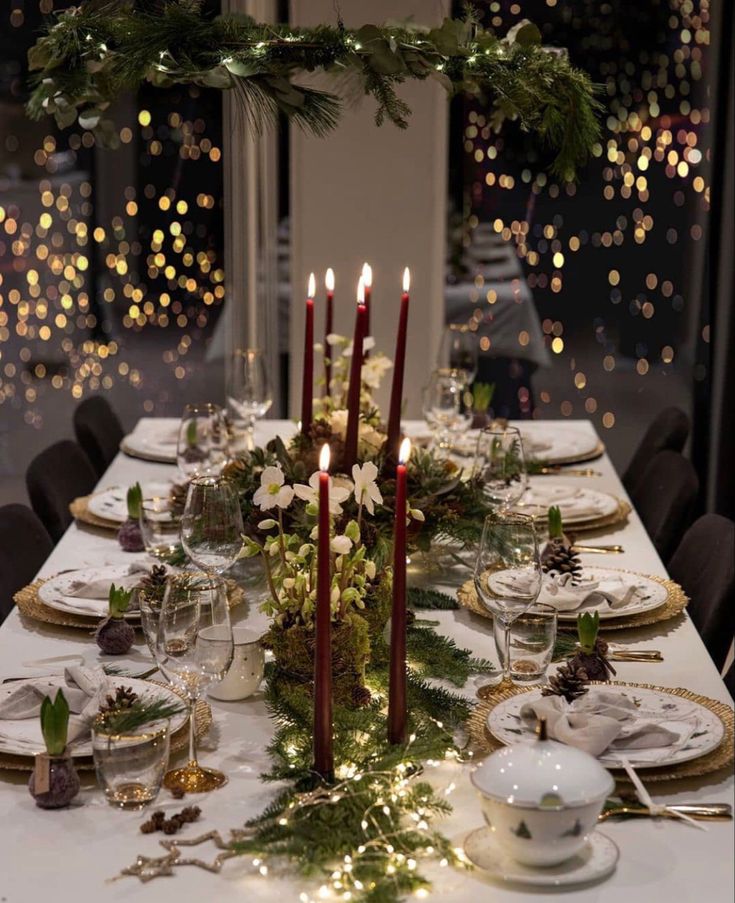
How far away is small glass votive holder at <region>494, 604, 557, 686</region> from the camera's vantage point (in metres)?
1.67

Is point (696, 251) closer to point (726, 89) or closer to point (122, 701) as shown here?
point (726, 89)

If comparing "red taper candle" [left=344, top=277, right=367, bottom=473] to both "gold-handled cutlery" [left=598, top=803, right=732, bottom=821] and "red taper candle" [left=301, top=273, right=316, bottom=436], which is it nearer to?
"red taper candle" [left=301, top=273, right=316, bottom=436]

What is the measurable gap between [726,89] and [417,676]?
3016 mm

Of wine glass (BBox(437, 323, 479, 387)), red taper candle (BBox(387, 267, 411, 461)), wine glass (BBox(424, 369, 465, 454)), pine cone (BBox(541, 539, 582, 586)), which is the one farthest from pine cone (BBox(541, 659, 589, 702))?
wine glass (BBox(437, 323, 479, 387))

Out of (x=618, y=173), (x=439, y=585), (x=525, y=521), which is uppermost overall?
(x=618, y=173)

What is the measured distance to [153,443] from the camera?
3334 millimetres

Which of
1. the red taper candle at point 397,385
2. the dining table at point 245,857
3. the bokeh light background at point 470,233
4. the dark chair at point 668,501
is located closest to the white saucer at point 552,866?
the dining table at point 245,857

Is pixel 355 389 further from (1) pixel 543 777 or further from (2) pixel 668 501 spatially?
(2) pixel 668 501

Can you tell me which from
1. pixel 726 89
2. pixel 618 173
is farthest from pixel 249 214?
pixel 726 89

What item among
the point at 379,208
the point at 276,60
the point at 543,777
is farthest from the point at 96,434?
the point at 543,777

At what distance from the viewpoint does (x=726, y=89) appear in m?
4.25

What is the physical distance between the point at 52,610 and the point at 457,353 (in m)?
1.56

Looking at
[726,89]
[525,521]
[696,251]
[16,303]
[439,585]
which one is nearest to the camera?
[525,521]

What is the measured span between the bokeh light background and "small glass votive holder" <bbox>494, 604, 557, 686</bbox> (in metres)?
3.05
